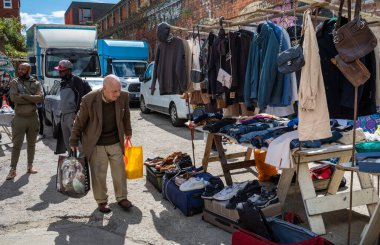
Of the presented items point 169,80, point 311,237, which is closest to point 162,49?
point 169,80

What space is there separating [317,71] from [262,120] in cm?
204

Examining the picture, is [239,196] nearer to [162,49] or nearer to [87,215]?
[87,215]

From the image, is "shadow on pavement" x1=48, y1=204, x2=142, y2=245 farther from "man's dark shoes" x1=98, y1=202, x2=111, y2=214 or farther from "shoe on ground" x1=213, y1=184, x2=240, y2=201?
"shoe on ground" x1=213, y1=184, x2=240, y2=201

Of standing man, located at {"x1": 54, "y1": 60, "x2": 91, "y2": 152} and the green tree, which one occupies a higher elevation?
the green tree

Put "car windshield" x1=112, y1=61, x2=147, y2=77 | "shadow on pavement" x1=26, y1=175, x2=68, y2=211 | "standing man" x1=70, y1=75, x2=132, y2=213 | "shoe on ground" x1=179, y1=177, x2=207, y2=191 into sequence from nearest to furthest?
"standing man" x1=70, y1=75, x2=132, y2=213
"shoe on ground" x1=179, y1=177, x2=207, y2=191
"shadow on pavement" x1=26, y1=175, x2=68, y2=211
"car windshield" x1=112, y1=61, x2=147, y2=77

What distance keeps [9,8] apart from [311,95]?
2192 inches

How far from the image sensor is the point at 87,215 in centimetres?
520

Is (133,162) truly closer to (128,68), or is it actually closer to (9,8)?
(128,68)

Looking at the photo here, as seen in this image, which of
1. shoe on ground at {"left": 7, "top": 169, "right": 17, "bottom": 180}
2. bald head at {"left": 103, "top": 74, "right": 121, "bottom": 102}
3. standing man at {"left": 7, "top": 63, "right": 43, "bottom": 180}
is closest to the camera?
bald head at {"left": 103, "top": 74, "right": 121, "bottom": 102}

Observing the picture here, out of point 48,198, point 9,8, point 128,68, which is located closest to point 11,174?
point 48,198

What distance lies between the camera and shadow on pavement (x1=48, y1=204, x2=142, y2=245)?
14.6 ft

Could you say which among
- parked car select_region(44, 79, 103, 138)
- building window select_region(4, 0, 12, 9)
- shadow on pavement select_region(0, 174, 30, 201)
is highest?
building window select_region(4, 0, 12, 9)

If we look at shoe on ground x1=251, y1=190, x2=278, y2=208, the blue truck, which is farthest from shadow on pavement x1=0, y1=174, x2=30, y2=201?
the blue truck

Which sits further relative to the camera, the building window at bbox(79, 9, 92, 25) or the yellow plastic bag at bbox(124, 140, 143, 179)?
the building window at bbox(79, 9, 92, 25)
